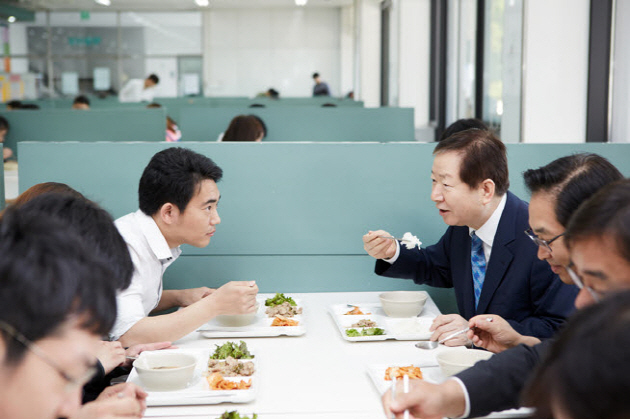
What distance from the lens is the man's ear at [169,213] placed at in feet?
6.54

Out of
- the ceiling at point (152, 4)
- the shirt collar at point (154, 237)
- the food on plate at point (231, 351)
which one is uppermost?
the ceiling at point (152, 4)

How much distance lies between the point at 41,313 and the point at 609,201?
77cm

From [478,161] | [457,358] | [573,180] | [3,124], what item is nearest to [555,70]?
[478,161]

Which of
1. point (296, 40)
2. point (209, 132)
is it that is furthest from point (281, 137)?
point (296, 40)

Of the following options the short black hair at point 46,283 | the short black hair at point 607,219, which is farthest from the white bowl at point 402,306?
the short black hair at point 46,283

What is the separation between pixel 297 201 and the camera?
2.40 metres

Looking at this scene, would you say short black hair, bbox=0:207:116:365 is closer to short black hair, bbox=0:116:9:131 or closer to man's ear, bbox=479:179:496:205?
man's ear, bbox=479:179:496:205

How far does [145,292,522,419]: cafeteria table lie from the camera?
134 centimetres

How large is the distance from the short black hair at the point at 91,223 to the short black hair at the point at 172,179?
669 millimetres

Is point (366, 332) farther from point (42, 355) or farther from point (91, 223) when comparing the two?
point (42, 355)

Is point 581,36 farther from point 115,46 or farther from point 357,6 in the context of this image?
point 115,46

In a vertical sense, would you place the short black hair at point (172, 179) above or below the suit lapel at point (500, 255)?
above

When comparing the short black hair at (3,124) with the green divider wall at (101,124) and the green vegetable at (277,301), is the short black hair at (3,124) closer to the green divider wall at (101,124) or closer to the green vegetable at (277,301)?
the green divider wall at (101,124)

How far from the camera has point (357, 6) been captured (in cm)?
1084
